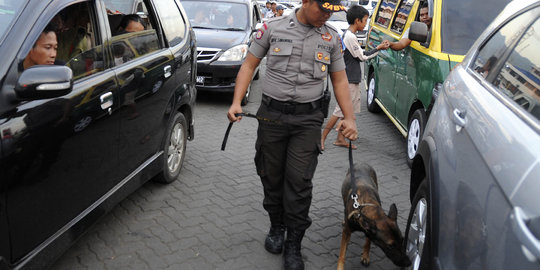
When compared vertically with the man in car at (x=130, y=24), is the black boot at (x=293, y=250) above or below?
below

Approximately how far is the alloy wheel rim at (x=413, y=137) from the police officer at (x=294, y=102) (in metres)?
2.43

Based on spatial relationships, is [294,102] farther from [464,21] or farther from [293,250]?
[464,21]

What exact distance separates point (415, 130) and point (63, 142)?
405 cm

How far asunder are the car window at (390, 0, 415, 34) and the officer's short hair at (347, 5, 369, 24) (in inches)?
36.5

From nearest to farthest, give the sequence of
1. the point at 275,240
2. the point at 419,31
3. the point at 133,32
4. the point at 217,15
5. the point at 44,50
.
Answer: the point at 44,50 < the point at 275,240 < the point at 133,32 < the point at 419,31 < the point at 217,15

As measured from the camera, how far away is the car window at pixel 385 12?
25.2 feet

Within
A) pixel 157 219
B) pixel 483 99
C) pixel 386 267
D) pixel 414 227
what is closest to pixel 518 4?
pixel 483 99

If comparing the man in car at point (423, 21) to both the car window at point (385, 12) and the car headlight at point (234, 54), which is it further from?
the car headlight at point (234, 54)

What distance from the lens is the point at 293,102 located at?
339 centimetres

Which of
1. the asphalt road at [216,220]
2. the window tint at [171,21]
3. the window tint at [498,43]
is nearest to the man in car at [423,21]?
the asphalt road at [216,220]

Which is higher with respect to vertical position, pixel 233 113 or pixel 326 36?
pixel 326 36

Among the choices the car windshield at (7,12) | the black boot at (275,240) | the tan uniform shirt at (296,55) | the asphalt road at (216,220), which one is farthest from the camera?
the black boot at (275,240)

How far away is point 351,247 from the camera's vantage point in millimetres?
3922

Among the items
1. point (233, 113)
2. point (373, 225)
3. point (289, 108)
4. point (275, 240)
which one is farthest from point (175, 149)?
point (373, 225)
